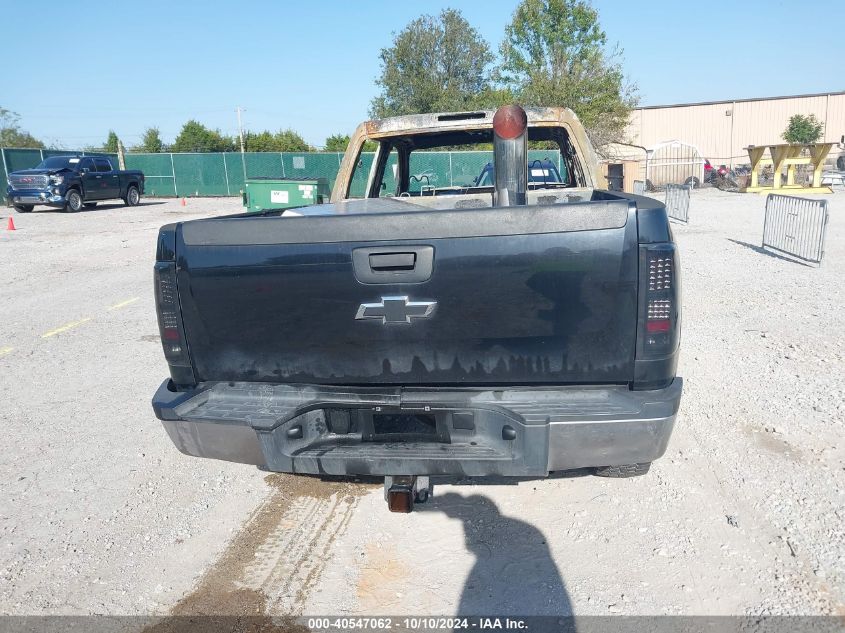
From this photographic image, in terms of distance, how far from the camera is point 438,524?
11.2ft

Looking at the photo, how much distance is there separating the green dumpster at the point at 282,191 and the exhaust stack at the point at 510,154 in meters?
11.9

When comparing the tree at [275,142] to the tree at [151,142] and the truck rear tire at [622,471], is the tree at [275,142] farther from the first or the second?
the truck rear tire at [622,471]

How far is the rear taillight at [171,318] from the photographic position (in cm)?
291

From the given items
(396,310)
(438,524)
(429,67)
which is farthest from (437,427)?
(429,67)

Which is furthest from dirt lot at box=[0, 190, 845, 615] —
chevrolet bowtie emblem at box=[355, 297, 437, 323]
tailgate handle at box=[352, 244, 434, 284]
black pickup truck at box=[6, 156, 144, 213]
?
black pickup truck at box=[6, 156, 144, 213]

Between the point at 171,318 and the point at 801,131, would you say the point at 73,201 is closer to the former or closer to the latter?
the point at 171,318

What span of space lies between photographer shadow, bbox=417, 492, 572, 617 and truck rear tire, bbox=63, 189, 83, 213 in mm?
23270

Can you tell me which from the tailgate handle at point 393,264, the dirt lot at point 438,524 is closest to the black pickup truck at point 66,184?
the dirt lot at point 438,524

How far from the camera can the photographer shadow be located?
109 inches

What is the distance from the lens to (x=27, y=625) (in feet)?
8.99

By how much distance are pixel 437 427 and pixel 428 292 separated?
574 millimetres

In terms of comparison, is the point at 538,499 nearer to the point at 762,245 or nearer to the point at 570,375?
the point at 570,375

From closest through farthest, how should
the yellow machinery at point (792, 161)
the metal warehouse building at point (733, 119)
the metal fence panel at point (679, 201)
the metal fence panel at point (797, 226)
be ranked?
the metal fence panel at point (797, 226), the metal fence panel at point (679, 201), the yellow machinery at point (792, 161), the metal warehouse building at point (733, 119)

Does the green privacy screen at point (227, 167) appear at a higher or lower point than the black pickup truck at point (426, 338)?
higher
